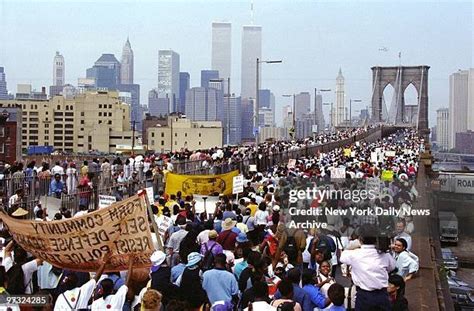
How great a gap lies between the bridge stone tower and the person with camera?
14756 cm

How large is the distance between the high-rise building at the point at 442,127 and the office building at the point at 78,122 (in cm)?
7981

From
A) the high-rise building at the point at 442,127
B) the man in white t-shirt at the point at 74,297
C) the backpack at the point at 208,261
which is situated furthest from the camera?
the high-rise building at the point at 442,127

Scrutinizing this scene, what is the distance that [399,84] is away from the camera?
16225cm

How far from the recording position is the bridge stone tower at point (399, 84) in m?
157

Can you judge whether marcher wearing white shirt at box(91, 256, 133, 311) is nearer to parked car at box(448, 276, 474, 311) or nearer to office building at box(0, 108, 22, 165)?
parked car at box(448, 276, 474, 311)

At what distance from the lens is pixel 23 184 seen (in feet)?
50.3

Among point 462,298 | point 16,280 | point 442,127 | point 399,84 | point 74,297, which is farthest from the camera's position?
point 442,127

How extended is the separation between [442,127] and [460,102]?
31040mm

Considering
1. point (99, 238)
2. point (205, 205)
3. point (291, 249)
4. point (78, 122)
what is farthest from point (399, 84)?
point (99, 238)

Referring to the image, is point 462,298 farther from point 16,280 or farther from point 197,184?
point 16,280

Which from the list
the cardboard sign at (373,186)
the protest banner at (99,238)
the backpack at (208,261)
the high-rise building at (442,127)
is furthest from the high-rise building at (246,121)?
the protest banner at (99,238)

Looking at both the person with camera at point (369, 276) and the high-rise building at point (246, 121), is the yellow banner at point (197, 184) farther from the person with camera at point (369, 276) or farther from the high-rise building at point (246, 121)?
the high-rise building at point (246, 121)

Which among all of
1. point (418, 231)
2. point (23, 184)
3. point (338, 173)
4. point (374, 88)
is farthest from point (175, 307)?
point (374, 88)

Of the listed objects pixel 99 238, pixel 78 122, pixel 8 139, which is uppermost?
pixel 78 122
